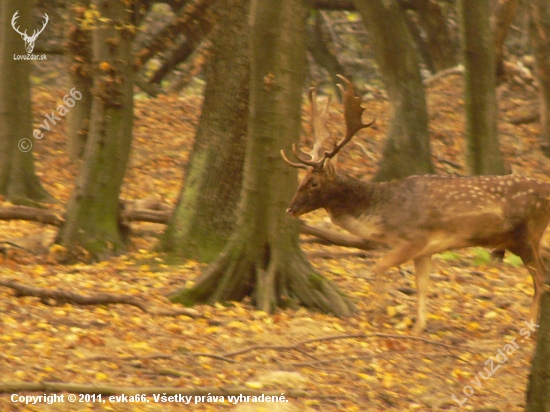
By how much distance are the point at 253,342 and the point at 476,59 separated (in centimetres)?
837

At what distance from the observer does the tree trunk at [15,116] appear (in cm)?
1346

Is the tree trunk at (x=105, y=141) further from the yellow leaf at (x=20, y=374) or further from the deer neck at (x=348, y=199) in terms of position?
the yellow leaf at (x=20, y=374)

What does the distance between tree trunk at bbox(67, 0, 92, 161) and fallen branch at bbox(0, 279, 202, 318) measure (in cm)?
331

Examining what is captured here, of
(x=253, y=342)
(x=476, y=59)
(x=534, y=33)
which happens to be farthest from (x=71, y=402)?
(x=534, y=33)

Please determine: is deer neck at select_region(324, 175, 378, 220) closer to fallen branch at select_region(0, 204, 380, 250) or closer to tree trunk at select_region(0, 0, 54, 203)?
fallen branch at select_region(0, 204, 380, 250)

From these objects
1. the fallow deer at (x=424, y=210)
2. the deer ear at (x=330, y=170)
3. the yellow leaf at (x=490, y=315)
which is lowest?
the yellow leaf at (x=490, y=315)

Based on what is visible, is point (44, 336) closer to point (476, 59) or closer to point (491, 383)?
point (491, 383)

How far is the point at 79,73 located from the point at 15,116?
6.75 feet

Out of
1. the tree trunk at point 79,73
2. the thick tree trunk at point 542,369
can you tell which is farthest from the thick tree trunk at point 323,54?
the thick tree trunk at point 542,369

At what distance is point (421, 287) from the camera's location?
33.0 ft

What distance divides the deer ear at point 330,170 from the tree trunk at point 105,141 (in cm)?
283

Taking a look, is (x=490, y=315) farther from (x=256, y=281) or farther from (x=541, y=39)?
(x=541, y=39)

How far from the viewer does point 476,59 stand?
1520 cm

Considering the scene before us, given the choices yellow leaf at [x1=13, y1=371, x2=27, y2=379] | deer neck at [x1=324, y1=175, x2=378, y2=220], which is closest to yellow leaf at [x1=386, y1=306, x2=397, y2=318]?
deer neck at [x1=324, y1=175, x2=378, y2=220]
